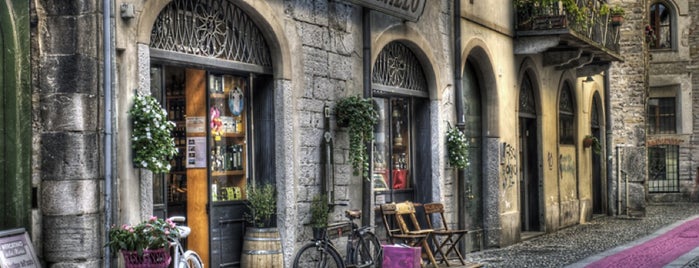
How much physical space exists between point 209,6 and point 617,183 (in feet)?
60.0

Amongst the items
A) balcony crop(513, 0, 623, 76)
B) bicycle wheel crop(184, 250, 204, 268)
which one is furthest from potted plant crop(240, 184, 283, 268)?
balcony crop(513, 0, 623, 76)

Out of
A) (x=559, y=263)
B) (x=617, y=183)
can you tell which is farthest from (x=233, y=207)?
(x=617, y=183)

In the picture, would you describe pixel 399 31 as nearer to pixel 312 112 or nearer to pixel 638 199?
pixel 312 112

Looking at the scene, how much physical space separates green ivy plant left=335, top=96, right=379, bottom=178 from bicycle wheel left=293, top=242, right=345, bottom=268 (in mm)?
1601

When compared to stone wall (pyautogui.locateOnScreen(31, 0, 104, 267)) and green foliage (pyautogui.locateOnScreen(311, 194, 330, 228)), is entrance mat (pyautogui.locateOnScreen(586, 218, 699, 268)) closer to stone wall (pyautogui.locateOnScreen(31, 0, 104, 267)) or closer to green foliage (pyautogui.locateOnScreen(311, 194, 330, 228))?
green foliage (pyautogui.locateOnScreen(311, 194, 330, 228))

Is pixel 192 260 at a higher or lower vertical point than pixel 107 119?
lower

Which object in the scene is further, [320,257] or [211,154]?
[320,257]

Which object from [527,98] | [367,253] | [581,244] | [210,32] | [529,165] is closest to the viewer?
[210,32]

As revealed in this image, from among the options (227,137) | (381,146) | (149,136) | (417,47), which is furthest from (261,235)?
(417,47)

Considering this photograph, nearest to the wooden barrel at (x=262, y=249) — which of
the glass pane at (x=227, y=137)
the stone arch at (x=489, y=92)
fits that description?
the glass pane at (x=227, y=137)

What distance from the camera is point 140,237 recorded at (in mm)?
8320

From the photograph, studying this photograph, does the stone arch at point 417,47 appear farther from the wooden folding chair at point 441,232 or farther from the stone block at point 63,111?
the stone block at point 63,111

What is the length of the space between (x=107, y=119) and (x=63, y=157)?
0.47m

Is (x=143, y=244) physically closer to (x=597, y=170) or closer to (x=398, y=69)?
(x=398, y=69)
